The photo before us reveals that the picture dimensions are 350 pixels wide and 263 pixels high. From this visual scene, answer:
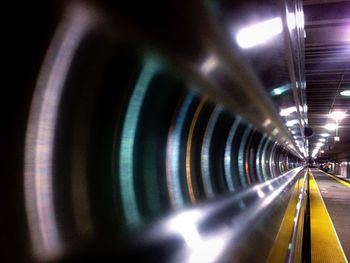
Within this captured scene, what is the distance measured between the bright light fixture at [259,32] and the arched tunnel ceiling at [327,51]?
4190 mm

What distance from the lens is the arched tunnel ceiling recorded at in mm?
6789

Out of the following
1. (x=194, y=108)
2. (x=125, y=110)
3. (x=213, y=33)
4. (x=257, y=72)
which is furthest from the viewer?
(x=257, y=72)

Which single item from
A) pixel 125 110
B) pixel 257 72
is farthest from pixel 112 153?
pixel 257 72

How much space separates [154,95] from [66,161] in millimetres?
748

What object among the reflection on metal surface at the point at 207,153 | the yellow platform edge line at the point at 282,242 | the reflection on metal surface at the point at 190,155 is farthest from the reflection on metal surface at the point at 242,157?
the reflection on metal surface at the point at 190,155

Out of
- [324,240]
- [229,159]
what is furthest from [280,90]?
[324,240]

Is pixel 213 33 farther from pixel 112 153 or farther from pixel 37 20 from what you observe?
pixel 37 20

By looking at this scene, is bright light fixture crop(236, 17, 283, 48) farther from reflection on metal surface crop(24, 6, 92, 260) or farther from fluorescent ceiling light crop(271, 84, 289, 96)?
fluorescent ceiling light crop(271, 84, 289, 96)

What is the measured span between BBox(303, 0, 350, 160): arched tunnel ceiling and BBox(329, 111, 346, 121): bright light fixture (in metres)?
1.80

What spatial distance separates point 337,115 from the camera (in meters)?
17.8

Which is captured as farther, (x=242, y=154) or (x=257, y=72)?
(x=242, y=154)

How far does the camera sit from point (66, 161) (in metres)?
1.26

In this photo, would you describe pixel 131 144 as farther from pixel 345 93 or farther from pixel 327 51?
pixel 345 93

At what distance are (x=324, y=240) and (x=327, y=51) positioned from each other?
431 cm
